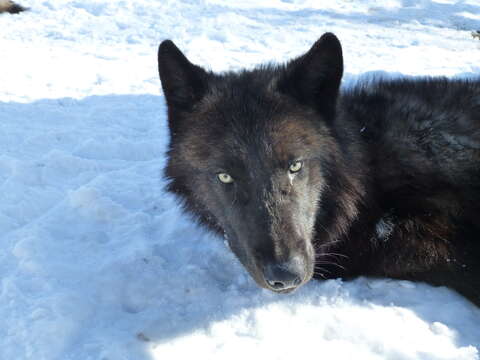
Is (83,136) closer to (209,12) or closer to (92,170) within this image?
(92,170)

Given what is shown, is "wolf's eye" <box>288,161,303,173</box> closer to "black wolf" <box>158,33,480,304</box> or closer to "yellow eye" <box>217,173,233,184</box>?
"black wolf" <box>158,33,480,304</box>

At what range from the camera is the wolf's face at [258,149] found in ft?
7.82

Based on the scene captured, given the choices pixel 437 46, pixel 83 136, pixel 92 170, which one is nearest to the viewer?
pixel 92 170

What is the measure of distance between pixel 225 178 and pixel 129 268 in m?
0.99

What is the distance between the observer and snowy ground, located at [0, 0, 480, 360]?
96.8 inches

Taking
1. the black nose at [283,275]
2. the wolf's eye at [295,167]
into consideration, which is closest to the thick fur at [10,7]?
the wolf's eye at [295,167]

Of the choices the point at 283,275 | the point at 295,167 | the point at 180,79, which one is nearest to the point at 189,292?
the point at 283,275

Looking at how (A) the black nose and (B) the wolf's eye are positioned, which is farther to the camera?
(B) the wolf's eye

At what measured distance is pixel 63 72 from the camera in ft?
22.3

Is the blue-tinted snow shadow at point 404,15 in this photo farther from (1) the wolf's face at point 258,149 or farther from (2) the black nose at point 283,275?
(2) the black nose at point 283,275

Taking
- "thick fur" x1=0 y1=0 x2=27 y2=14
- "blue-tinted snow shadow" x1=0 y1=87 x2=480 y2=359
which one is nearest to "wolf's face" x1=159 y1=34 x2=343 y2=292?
"blue-tinted snow shadow" x1=0 y1=87 x2=480 y2=359

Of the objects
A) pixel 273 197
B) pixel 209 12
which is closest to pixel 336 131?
pixel 273 197

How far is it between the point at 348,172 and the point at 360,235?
0.46 metres

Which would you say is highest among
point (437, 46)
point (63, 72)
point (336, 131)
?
point (336, 131)
